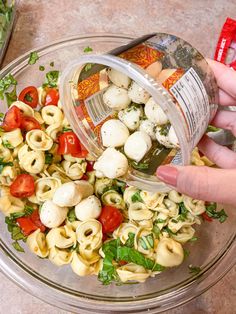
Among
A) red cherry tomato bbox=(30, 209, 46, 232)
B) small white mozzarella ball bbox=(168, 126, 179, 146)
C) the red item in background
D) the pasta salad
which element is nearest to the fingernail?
small white mozzarella ball bbox=(168, 126, 179, 146)

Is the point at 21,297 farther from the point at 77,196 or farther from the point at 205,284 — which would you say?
the point at 205,284

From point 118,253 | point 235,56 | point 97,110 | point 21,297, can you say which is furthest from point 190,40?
point 21,297

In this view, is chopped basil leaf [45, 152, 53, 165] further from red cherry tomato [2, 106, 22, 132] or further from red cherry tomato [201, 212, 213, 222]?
red cherry tomato [201, 212, 213, 222]

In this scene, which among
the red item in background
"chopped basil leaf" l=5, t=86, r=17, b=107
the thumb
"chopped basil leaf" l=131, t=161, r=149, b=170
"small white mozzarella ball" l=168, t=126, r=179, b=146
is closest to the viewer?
the thumb

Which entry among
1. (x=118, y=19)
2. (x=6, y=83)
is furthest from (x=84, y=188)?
(x=118, y=19)

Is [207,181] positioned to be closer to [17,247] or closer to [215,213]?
[215,213]

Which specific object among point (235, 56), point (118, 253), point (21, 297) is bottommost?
point (21, 297)
